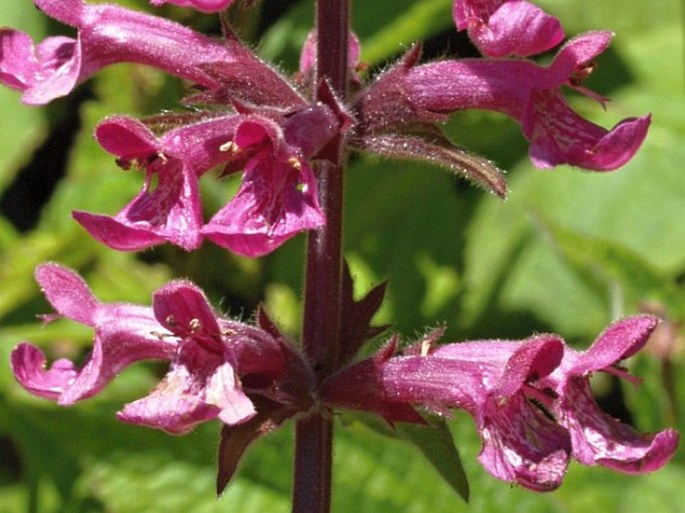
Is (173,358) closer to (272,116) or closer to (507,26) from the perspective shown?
(272,116)

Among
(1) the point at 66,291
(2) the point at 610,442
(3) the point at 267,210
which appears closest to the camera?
(3) the point at 267,210

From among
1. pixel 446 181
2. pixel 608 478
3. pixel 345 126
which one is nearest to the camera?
pixel 345 126

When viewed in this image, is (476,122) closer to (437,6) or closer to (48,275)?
(437,6)

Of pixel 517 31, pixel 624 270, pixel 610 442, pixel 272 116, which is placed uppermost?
pixel 517 31

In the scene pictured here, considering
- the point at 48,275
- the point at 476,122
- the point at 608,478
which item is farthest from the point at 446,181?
the point at 48,275

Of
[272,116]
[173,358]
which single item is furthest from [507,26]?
[173,358]

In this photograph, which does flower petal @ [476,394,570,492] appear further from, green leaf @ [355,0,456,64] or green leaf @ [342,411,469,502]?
green leaf @ [355,0,456,64]

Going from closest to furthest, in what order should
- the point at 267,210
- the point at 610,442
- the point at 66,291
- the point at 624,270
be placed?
the point at 267,210 → the point at 610,442 → the point at 66,291 → the point at 624,270
